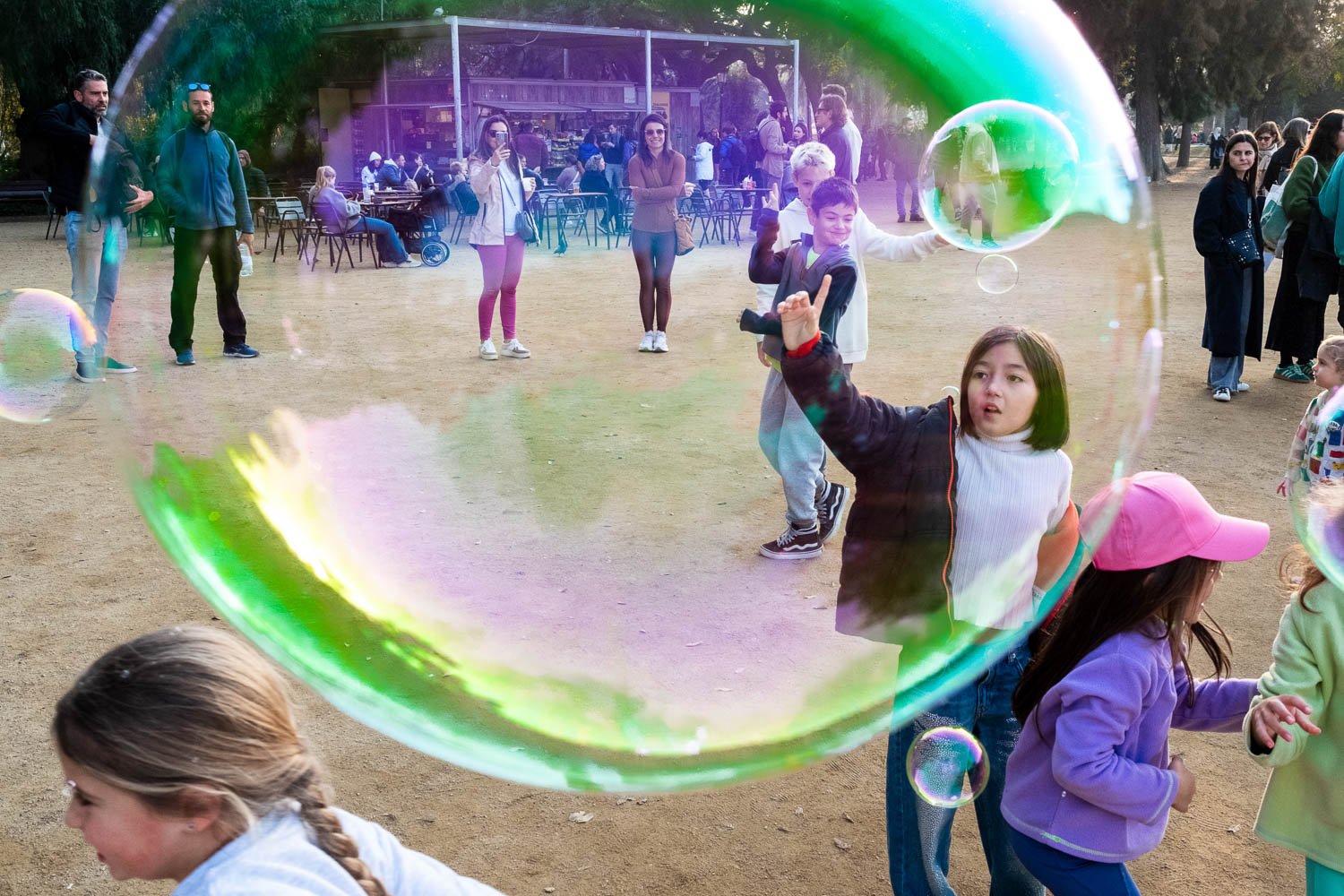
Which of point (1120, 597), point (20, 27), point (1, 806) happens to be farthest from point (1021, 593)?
point (20, 27)

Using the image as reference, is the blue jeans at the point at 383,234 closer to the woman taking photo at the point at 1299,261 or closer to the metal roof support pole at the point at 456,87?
the metal roof support pole at the point at 456,87

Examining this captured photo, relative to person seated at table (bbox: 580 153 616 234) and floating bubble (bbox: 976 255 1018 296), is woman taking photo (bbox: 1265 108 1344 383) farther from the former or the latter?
floating bubble (bbox: 976 255 1018 296)

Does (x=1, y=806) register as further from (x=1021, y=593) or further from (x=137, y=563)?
(x=1021, y=593)

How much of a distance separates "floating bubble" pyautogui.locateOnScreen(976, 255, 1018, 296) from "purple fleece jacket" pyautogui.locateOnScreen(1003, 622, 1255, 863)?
85 centimetres

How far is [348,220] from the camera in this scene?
745cm

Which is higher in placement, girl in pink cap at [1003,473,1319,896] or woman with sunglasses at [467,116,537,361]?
woman with sunglasses at [467,116,537,361]

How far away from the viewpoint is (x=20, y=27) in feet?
71.7

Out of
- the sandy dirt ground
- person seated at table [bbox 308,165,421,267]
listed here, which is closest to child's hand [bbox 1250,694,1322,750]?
the sandy dirt ground

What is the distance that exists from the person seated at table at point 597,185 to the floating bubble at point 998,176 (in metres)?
0.94

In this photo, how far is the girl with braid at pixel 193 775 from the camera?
51.5 inches

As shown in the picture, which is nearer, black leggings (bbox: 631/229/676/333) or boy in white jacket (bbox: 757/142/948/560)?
boy in white jacket (bbox: 757/142/948/560)

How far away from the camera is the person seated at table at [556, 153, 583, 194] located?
11.8 feet

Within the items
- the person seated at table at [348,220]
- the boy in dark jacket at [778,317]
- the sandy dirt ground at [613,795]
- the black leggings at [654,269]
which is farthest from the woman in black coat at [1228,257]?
the person seated at table at [348,220]

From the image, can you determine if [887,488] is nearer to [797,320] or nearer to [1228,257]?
[797,320]
